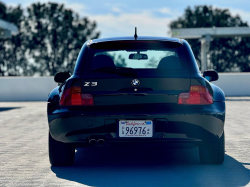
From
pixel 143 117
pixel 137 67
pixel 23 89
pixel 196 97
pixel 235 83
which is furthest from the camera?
pixel 235 83

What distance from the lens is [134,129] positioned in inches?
215

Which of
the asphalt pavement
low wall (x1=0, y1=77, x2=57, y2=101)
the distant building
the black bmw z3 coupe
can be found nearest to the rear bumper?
the black bmw z3 coupe

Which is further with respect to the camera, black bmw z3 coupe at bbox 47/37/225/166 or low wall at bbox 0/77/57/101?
low wall at bbox 0/77/57/101

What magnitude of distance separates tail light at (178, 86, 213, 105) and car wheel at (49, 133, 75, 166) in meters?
1.49

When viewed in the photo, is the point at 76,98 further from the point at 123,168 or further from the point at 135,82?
the point at 123,168

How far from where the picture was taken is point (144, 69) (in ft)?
18.3

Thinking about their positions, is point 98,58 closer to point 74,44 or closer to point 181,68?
point 181,68

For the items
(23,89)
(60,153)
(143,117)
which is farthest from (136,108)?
(23,89)

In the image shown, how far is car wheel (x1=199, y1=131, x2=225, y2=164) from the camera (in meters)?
5.99

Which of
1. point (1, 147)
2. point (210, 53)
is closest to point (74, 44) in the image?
point (210, 53)

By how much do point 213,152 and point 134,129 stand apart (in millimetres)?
1165

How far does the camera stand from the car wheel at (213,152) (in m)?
5.99

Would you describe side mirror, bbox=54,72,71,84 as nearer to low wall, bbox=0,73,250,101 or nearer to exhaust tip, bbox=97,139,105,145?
exhaust tip, bbox=97,139,105,145

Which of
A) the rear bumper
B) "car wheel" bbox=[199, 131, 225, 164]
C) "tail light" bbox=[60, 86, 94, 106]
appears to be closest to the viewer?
the rear bumper
